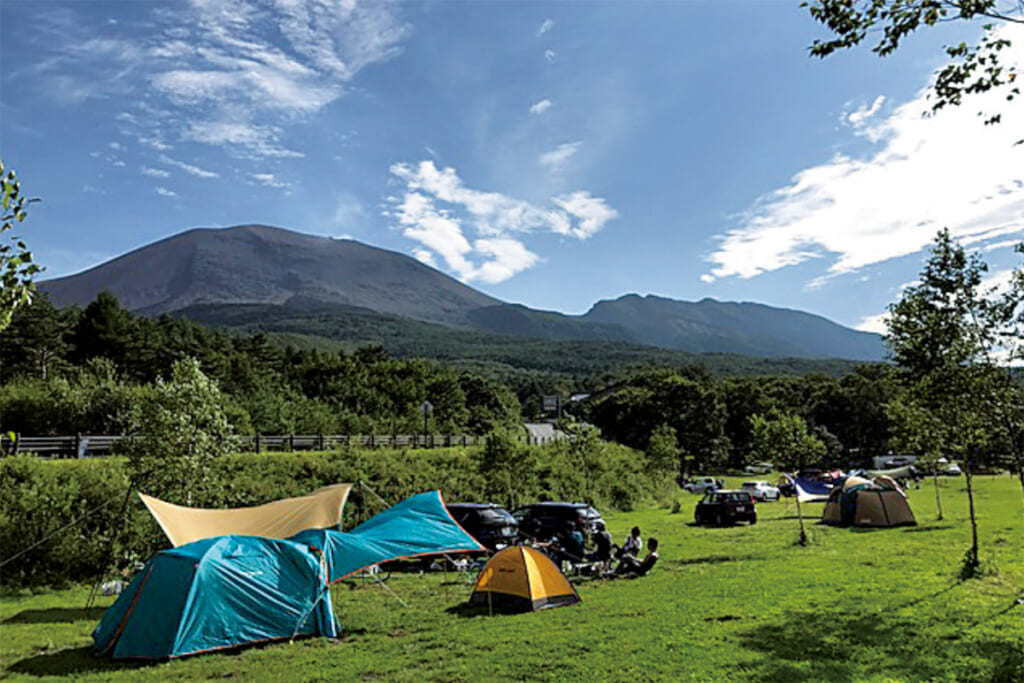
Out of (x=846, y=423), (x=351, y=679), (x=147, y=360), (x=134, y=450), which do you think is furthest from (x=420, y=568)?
(x=846, y=423)

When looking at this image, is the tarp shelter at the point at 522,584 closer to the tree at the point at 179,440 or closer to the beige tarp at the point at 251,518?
the beige tarp at the point at 251,518

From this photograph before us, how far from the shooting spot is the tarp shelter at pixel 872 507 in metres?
23.3

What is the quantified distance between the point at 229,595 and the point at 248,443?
1782cm

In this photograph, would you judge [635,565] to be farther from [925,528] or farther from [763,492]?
[763,492]

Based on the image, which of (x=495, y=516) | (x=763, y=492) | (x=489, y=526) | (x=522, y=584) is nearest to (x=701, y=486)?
(x=763, y=492)

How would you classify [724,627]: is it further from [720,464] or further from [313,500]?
[720,464]

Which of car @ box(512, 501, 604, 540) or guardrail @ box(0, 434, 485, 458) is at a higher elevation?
guardrail @ box(0, 434, 485, 458)

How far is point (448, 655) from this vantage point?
9766 mm

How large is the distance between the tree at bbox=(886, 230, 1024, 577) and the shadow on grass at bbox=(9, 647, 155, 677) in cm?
1462

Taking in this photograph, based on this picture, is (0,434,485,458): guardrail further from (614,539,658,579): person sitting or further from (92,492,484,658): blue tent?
(614,539,658,579): person sitting

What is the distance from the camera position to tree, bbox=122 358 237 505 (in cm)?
1641

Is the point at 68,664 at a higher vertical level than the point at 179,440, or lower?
lower

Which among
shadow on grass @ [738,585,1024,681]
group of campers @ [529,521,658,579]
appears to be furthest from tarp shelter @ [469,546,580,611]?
shadow on grass @ [738,585,1024,681]

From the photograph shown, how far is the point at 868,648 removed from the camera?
361 inches
